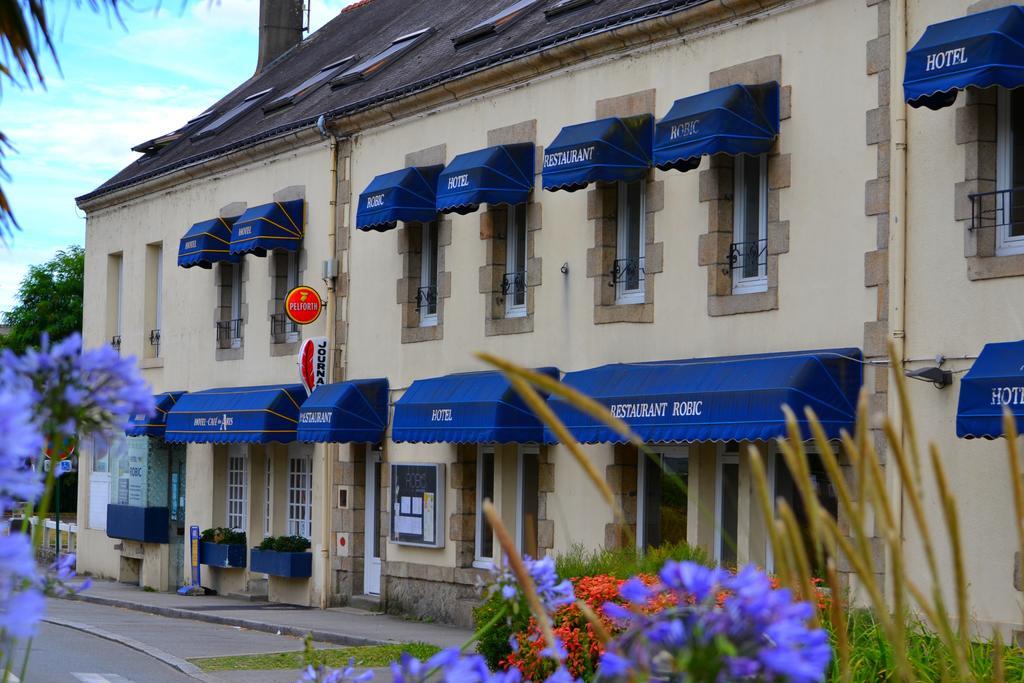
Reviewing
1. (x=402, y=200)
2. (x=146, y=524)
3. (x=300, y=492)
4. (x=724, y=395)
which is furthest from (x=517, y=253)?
(x=146, y=524)

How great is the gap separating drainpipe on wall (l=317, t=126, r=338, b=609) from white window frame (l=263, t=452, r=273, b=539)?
2154 mm

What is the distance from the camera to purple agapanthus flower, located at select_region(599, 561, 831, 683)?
1744mm

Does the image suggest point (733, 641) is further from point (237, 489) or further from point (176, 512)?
point (176, 512)

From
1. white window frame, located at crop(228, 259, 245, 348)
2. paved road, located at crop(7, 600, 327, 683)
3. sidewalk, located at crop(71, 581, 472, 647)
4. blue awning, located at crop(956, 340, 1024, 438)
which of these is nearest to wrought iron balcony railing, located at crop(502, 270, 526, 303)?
sidewalk, located at crop(71, 581, 472, 647)

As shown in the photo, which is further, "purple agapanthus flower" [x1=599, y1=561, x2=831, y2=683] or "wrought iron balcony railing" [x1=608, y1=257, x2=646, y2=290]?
"wrought iron balcony railing" [x1=608, y1=257, x2=646, y2=290]

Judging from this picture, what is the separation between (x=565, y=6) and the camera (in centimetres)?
1767

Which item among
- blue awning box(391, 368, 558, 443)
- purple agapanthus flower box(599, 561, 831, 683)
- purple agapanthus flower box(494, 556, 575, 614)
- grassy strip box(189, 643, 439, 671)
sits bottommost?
grassy strip box(189, 643, 439, 671)

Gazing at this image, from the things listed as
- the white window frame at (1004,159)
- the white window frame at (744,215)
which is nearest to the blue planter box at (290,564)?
the white window frame at (744,215)

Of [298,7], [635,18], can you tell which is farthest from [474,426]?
[298,7]

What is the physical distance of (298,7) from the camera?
29.9m

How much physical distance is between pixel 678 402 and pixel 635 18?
431 centimetres

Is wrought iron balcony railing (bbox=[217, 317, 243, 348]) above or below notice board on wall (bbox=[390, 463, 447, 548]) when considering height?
above

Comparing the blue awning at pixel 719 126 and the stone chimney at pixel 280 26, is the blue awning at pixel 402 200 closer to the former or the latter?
the blue awning at pixel 719 126

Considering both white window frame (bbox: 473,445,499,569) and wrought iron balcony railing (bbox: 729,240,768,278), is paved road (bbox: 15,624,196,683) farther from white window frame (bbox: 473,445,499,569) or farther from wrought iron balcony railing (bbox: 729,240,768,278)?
wrought iron balcony railing (bbox: 729,240,768,278)
